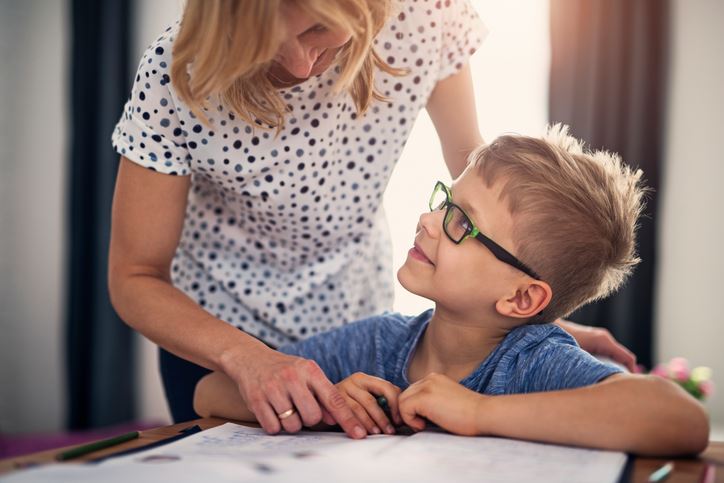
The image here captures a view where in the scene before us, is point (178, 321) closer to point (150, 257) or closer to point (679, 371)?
point (150, 257)

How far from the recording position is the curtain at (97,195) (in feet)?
13.3

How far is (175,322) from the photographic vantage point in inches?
49.9

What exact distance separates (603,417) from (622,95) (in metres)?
2.88

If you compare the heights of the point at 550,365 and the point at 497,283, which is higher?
the point at 497,283

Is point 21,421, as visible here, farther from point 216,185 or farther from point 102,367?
point 216,185

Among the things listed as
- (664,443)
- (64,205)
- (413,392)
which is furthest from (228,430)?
(64,205)

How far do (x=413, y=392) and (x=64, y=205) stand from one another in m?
3.54

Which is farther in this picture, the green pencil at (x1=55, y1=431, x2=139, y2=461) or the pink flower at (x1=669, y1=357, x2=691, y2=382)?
the pink flower at (x1=669, y1=357, x2=691, y2=382)

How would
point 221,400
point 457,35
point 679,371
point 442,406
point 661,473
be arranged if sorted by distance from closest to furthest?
point 661,473 < point 442,406 < point 221,400 < point 457,35 < point 679,371

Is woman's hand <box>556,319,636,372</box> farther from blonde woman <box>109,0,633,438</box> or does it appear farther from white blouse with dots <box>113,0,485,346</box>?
white blouse with dots <box>113,0,485,346</box>

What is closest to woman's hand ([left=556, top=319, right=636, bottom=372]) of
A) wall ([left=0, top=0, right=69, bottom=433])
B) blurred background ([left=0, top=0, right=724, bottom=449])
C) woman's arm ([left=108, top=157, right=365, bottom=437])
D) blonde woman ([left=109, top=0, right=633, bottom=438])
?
blonde woman ([left=109, top=0, right=633, bottom=438])

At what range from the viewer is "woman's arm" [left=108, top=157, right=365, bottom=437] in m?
1.06

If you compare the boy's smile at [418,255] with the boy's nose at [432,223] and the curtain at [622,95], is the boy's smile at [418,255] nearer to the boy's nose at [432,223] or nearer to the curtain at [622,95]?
the boy's nose at [432,223]

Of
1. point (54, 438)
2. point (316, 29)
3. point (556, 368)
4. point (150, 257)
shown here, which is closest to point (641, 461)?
point (556, 368)
